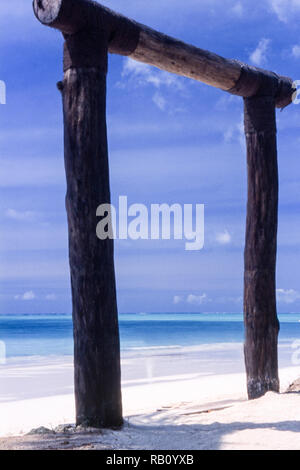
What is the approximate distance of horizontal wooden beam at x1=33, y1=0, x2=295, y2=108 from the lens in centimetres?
479

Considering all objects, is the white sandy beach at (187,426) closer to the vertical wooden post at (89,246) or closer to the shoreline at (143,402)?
the shoreline at (143,402)

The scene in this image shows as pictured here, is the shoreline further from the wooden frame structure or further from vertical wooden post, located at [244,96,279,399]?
the wooden frame structure

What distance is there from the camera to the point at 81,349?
4699mm

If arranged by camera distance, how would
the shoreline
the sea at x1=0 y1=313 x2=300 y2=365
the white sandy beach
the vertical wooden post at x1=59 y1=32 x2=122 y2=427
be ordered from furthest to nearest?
the sea at x1=0 y1=313 x2=300 y2=365
the shoreline
the vertical wooden post at x1=59 y1=32 x2=122 y2=427
the white sandy beach

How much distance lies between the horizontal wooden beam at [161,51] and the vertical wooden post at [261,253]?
30 centimetres

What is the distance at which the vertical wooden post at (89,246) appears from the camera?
4699 millimetres

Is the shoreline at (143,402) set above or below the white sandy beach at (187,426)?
below

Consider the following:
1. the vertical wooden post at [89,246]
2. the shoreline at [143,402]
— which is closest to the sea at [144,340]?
the shoreline at [143,402]

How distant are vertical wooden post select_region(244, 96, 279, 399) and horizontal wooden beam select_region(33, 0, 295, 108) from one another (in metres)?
0.30

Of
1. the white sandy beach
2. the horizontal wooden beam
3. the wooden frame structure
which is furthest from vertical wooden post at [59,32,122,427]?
the white sandy beach

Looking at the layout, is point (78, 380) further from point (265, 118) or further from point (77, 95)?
point (265, 118)

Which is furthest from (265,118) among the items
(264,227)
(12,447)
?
(12,447)
